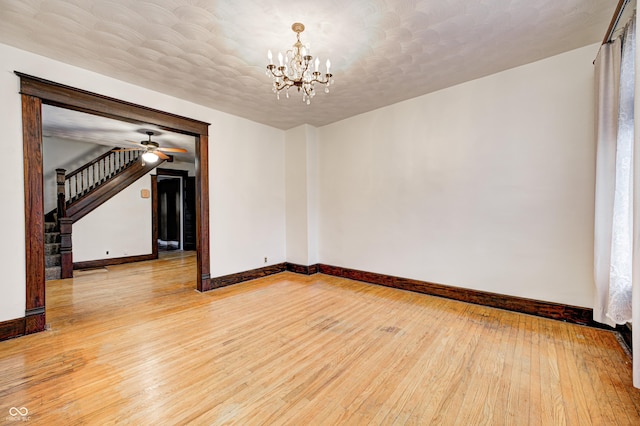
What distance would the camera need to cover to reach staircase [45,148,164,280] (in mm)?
5184

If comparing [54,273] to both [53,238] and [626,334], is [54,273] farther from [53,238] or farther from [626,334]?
[626,334]

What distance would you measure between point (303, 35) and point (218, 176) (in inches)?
105

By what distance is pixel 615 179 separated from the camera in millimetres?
2270

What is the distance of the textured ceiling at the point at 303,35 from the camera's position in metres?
2.21

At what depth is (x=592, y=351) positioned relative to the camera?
7.73 feet

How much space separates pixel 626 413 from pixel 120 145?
906 centimetres

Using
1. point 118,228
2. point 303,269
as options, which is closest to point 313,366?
point 303,269

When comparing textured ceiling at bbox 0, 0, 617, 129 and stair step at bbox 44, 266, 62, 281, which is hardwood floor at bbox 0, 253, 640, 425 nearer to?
stair step at bbox 44, 266, 62, 281

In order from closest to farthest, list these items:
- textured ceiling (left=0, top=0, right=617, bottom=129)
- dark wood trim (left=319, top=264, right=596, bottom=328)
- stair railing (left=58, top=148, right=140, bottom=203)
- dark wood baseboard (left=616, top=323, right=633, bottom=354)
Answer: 1. textured ceiling (left=0, top=0, right=617, bottom=129)
2. dark wood baseboard (left=616, top=323, right=633, bottom=354)
3. dark wood trim (left=319, top=264, right=596, bottom=328)
4. stair railing (left=58, top=148, right=140, bottom=203)

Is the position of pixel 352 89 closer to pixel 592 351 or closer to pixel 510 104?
pixel 510 104

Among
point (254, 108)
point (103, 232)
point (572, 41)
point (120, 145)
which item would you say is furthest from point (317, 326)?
point (120, 145)

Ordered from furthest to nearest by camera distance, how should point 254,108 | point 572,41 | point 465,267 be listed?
point 254,108
point 465,267
point 572,41

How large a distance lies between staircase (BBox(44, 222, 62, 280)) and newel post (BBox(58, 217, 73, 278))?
86 millimetres

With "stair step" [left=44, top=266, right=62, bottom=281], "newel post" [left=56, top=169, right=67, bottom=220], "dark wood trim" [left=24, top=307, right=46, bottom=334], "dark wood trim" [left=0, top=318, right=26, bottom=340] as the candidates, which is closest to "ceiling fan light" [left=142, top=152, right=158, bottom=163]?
"newel post" [left=56, top=169, right=67, bottom=220]
